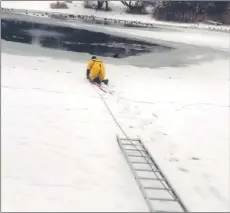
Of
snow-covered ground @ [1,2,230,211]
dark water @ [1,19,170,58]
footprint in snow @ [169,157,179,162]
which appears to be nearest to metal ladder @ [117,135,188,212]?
snow-covered ground @ [1,2,230,211]

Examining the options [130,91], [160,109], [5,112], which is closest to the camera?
[5,112]

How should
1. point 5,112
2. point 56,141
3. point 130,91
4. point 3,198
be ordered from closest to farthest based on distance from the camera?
point 3,198 < point 56,141 < point 5,112 < point 130,91

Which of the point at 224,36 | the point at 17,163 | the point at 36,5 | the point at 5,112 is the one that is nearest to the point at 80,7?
the point at 36,5

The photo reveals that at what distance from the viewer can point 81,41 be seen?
875 inches

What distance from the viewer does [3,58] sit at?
1490 centimetres

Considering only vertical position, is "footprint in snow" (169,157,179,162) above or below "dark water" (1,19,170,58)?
below

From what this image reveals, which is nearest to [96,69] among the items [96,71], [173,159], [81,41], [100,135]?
[96,71]

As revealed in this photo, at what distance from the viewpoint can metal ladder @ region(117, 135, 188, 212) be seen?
543cm

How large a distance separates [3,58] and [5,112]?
A: 6.94m

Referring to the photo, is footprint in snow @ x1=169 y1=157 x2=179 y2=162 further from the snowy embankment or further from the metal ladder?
the snowy embankment

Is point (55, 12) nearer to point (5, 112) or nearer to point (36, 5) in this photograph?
point (36, 5)

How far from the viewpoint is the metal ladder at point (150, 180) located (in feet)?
17.8

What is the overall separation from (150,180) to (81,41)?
16752 millimetres

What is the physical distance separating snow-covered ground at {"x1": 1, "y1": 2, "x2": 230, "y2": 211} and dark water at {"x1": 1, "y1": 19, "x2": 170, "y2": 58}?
432 cm
